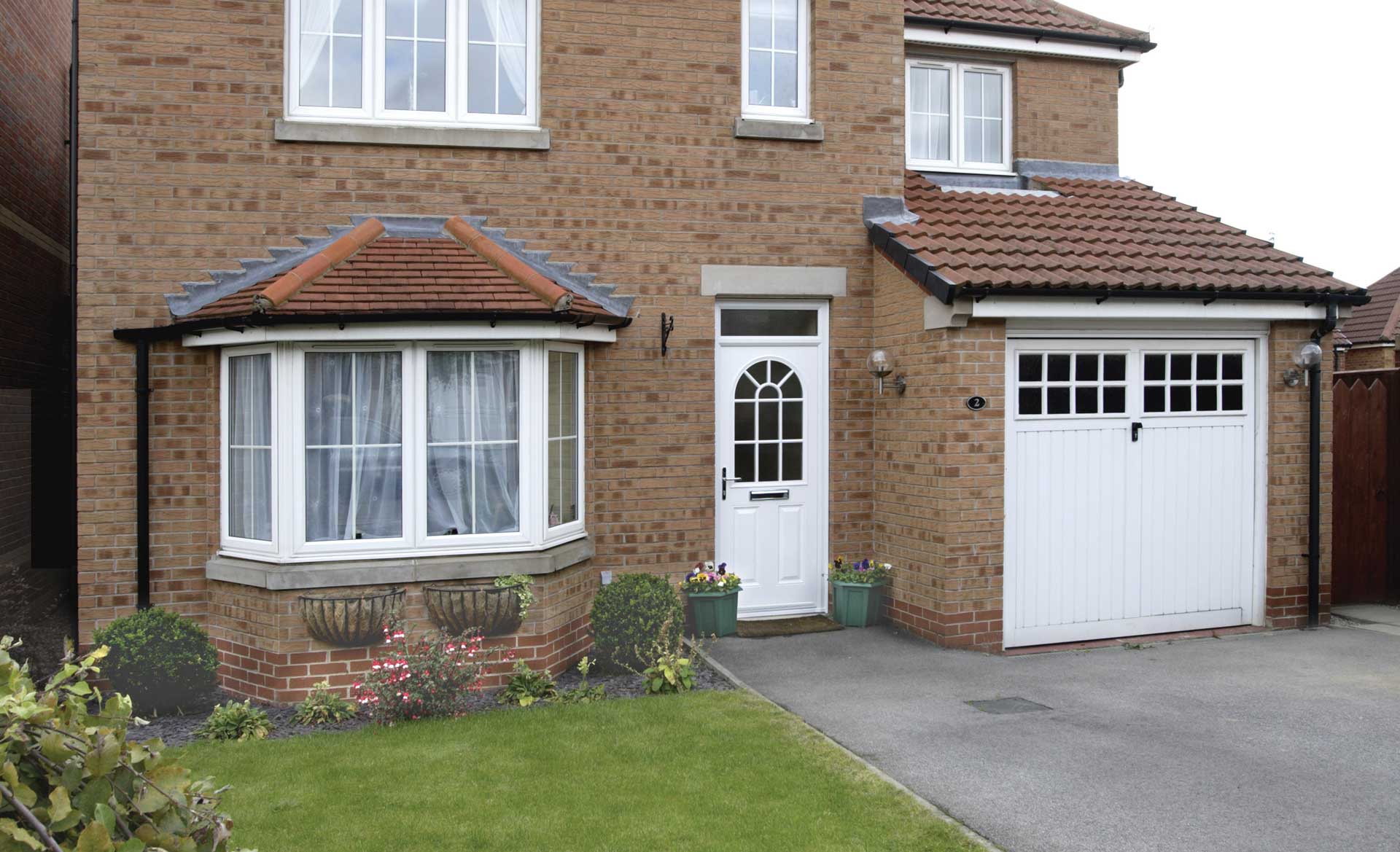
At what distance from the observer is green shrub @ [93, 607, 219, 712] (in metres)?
7.32

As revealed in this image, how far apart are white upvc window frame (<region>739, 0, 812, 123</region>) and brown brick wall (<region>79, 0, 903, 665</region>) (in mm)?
131

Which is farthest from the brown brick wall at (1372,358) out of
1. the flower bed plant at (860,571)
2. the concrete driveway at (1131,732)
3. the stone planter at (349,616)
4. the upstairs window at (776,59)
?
the stone planter at (349,616)

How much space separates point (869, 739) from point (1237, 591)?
4.77 m

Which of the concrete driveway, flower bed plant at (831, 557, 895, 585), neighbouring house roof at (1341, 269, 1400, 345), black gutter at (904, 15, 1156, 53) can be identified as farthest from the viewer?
neighbouring house roof at (1341, 269, 1400, 345)

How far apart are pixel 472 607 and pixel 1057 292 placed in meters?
4.97

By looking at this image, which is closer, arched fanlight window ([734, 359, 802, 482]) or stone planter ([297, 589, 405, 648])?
stone planter ([297, 589, 405, 648])

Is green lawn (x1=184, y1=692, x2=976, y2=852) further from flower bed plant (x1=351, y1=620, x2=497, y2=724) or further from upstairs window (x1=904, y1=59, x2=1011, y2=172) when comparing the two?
upstairs window (x1=904, y1=59, x2=1011, y2=172)

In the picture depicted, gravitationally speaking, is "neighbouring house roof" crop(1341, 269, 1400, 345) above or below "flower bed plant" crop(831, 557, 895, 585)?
above

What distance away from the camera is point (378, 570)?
7434 millimetres

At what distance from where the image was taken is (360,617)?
7.38 metres

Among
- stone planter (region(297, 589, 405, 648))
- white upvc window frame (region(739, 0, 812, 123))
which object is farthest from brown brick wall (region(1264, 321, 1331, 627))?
stone planter (region(297, 589, 405, 648))

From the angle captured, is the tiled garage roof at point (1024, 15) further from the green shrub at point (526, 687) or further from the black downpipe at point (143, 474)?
the black downpipe at point (143, 474)

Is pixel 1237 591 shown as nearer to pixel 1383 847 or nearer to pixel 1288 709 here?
pixel 1288 709

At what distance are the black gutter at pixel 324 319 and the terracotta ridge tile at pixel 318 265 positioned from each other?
0.11 metres
